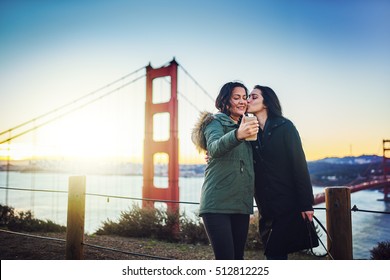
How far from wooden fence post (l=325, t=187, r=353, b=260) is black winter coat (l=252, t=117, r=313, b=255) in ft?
0.84

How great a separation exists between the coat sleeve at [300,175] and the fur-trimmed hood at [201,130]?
392 mm

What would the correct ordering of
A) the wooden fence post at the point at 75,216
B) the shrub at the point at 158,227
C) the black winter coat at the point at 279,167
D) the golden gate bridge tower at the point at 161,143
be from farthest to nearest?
the golden gate bridge tower at the point at 161,143, the shrub at the point at 158,227, the wooden fence post at the point at 75,216, the black winter coat at the point at 279,167

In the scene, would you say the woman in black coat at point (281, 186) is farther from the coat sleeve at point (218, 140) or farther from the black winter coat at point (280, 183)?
the coat sleeve at point (218, 140)

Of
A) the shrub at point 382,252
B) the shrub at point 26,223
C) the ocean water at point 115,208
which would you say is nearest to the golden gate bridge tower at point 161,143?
the ocean water at point 115,208

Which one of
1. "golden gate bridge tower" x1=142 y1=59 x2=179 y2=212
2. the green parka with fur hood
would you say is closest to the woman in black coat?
the green parka with fur hood

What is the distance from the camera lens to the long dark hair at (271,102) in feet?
5.01

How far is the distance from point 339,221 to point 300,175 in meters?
0.43

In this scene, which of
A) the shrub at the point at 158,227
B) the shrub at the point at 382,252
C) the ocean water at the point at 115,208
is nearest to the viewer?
the shrub at the point at 382,252

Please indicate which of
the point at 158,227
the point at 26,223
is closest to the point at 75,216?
the point at 158,227

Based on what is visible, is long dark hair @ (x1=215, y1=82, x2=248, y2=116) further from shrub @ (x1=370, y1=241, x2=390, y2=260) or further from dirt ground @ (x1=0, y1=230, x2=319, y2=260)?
shrub @ (x1=370, y1=241, x2=390, y2=260)

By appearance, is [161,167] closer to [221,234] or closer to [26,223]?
[26,223]

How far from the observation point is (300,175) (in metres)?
1.38

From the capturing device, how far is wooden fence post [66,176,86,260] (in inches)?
86.7
